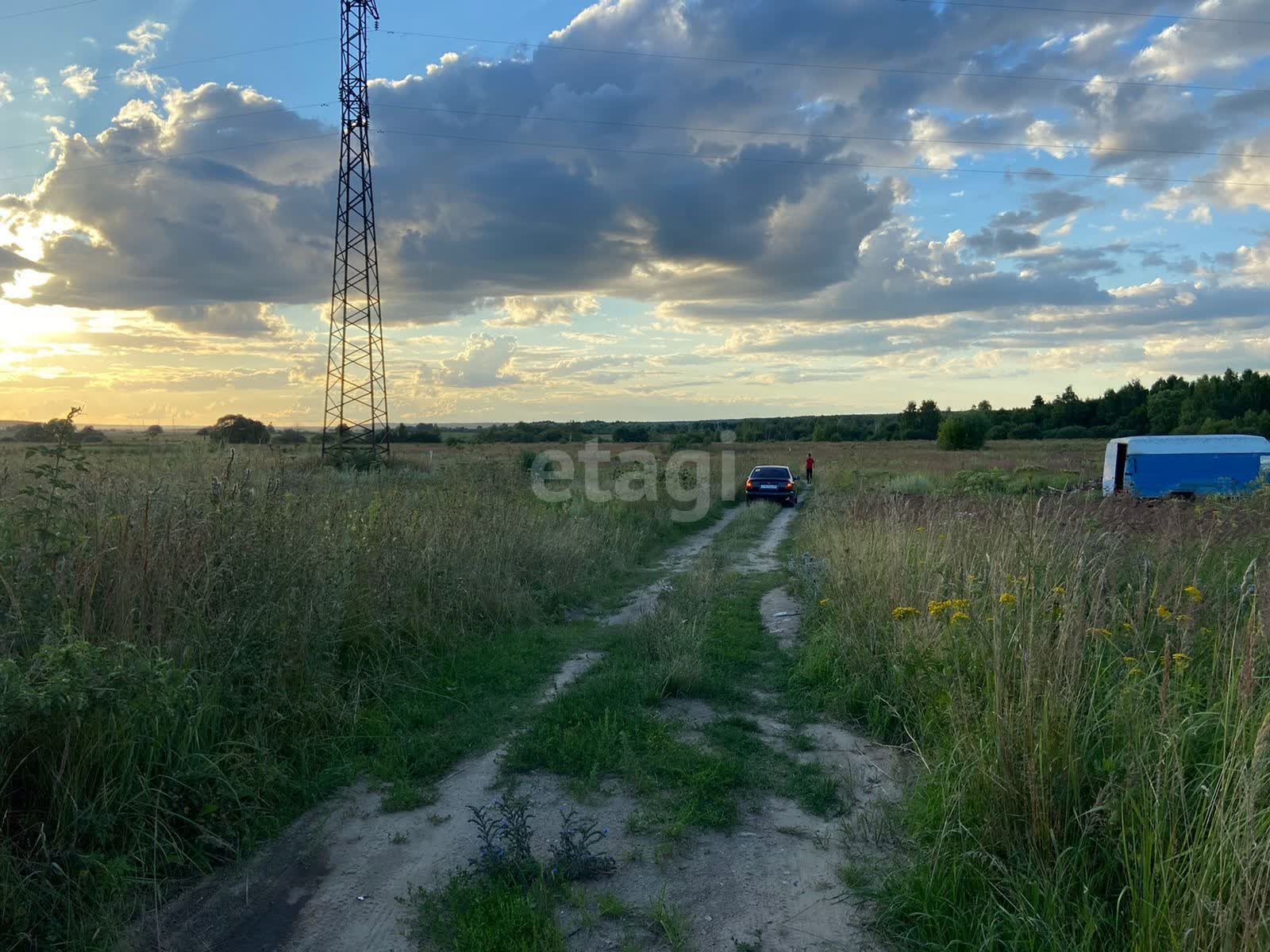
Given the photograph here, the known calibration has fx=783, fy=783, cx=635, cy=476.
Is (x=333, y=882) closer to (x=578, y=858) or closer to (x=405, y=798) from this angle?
(x=405, y=798)

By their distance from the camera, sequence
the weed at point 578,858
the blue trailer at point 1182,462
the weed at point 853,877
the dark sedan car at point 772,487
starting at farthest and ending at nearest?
1. the dark sedan car at point 772,487
2. the blue trailer at point 1182,462
3. the weed at point 578,858
4. the weed at point 853,877

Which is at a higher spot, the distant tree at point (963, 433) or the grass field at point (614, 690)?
the distant tree at point (963, 433)

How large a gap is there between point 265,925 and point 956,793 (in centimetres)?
321

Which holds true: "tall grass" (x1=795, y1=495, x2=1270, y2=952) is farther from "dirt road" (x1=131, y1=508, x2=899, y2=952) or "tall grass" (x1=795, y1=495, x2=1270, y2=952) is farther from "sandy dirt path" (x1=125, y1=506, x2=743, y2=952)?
"sandy dirt path" (x1=125, y1=506, x2=743, y2=952)

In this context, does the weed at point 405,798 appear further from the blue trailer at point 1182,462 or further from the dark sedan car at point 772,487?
the blue trailer at point 1182,462

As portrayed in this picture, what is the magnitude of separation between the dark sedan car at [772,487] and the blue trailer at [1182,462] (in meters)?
10.8

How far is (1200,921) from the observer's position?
264 cm

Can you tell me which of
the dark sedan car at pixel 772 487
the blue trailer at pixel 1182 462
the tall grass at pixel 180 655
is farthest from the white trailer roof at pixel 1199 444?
the tall grass at pixel 180 655

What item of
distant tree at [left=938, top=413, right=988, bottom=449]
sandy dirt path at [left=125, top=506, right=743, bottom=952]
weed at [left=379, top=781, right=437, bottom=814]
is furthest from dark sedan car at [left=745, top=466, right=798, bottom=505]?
distant tree at [left=938, top=413, right=988, bottom=449]
